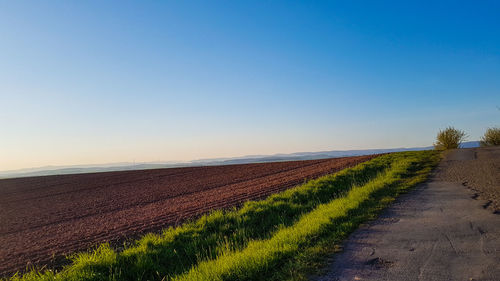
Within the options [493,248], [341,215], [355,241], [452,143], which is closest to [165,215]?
[341,215]

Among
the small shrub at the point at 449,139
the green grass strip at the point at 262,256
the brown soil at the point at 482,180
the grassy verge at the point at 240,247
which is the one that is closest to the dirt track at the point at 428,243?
the brown soil at the point at 482,180

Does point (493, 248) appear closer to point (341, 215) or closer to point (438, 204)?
point (341, 215)

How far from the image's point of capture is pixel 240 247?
6348 mm

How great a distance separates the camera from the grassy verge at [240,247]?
477 centimetres

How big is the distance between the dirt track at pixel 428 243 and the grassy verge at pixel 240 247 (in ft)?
1.75

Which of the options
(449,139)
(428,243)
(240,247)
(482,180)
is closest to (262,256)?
(240,247)

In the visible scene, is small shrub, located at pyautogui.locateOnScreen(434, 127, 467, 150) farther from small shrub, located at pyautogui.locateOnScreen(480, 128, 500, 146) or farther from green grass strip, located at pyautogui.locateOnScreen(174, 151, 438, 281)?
green grass strip, located at pyautogui.locateOnScreen(174, 151, 438, 281)

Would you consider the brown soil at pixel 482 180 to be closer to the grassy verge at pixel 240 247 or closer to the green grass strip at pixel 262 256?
the grassy verge at pixel 240 247

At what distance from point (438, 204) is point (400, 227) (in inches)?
111

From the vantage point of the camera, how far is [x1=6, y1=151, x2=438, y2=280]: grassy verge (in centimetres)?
477

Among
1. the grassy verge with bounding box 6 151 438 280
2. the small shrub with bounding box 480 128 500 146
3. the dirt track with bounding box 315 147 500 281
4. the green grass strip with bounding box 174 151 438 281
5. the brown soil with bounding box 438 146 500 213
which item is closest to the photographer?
the dirt track with bounding box 315 147 500 281

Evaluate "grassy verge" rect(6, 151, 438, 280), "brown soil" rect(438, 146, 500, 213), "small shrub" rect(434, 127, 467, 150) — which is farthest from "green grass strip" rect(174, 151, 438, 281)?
"small shrub" rect(434, 127, 467, 150)

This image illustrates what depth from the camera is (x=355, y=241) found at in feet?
18.3

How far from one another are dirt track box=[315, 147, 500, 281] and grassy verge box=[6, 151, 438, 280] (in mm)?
533
